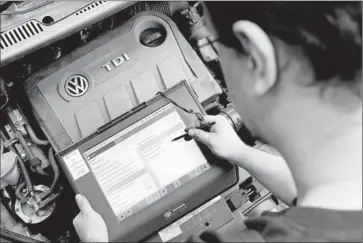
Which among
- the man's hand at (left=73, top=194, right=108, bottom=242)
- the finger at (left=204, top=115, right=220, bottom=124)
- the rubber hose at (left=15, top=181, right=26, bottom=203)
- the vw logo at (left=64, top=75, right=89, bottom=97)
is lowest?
the man's hand at (left=73, top=194, right=108, bottom=242)

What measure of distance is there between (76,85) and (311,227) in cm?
81

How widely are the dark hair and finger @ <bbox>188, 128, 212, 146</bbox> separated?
1.59ft

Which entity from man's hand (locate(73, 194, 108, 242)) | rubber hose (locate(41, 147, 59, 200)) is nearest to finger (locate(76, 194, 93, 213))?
man's hand (locate(73, 194, 108, 242))

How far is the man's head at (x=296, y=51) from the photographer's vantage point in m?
0.65

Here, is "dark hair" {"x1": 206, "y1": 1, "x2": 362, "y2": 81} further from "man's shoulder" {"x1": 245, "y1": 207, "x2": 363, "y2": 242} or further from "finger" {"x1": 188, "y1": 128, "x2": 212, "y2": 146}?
"finger" {"x1": 188, "y1": 128, "x2": 212, "y2": 146}

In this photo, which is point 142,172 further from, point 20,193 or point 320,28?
point 320,28

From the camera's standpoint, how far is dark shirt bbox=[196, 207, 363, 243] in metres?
0.66

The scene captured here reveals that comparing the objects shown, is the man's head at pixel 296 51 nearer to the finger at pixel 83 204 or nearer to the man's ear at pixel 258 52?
the man's ear at pixel 258 52

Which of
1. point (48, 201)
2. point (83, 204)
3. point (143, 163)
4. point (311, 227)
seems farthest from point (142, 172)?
point (311, 227)

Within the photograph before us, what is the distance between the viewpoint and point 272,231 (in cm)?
70

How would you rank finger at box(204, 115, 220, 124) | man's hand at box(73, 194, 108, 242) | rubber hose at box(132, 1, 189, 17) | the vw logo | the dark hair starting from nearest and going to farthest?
the dark hair → man's hand at box(73, 194, 108, 242) → finger at box(204, 115, 220, 124) → the vw logo → rubber hose at box(132, 1, 189, 17)

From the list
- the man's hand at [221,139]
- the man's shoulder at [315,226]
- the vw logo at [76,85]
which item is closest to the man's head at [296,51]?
the man's shoulder at [315,226]

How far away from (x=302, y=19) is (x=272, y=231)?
0.99 ft

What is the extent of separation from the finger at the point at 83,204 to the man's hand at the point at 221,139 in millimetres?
286
